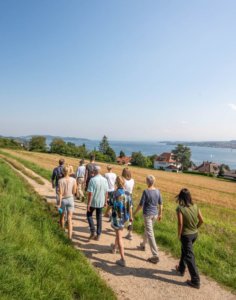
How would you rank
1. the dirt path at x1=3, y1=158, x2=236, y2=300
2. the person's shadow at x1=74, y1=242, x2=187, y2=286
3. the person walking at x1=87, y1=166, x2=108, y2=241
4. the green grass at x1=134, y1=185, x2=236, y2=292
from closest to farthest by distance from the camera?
the dirt path at x1=3, y1=158, x2=236, y2=300 → the person's shadow at x1=74, y1=242, x2=187, y2=286 → the green grass at x1=134, y1=185, x2=236, y2=292 → the person walking at x1=87, y1=166, x2=108, y2=241

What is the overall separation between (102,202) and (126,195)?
1.12 m

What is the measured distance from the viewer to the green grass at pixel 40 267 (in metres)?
3.43

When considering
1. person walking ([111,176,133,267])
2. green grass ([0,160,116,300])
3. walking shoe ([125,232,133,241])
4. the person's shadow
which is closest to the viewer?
green grass ([0,160,116,300])

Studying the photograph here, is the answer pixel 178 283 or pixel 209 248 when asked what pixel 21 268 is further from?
pixel 209 248

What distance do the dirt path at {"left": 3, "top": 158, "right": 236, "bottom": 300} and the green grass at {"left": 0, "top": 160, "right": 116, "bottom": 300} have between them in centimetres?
43

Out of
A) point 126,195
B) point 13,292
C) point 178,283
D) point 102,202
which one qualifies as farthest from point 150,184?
point 13,292

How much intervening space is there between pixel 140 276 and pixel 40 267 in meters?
2.03

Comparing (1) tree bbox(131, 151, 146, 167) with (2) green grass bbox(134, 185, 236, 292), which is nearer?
(2) green grass bbox(134, 185, 236, 292)

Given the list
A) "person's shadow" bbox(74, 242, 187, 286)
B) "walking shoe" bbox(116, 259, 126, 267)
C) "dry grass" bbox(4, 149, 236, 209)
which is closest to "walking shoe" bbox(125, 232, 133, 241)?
"person's shadow" bbox(74, 242, 187, 286)

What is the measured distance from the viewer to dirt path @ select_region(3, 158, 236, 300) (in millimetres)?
4527

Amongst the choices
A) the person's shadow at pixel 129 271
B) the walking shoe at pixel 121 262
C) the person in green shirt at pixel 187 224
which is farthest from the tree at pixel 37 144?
the person in green shirt at pixel 187 224

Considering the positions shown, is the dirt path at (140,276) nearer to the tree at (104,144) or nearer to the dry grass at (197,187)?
the dry grass at (197,187)

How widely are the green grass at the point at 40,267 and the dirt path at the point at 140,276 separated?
1.40 feet

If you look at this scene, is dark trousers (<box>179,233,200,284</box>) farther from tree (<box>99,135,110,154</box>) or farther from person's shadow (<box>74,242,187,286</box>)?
tree (<box>99,135,110,154</box>)
